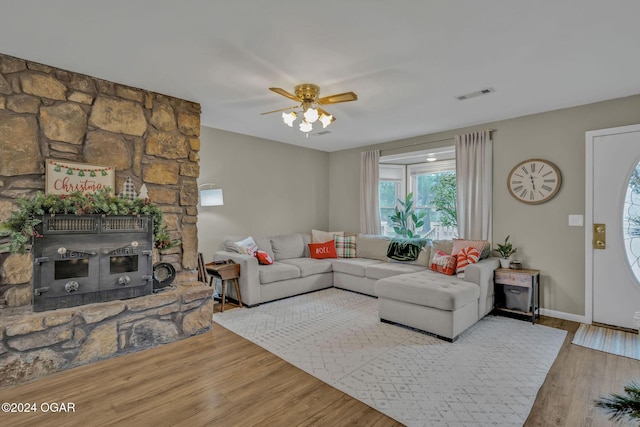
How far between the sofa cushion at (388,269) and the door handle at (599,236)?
6.55 ft

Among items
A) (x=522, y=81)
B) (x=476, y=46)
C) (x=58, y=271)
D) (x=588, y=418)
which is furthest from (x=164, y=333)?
(x=522, y=81)

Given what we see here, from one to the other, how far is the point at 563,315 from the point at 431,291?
191 cm

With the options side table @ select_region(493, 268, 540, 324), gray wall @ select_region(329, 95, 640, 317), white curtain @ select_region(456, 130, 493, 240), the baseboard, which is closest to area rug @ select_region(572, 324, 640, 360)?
the baseboard

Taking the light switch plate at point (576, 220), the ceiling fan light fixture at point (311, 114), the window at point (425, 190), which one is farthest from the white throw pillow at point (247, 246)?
the light switch plate at point (576, 220)

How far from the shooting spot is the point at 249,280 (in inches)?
171

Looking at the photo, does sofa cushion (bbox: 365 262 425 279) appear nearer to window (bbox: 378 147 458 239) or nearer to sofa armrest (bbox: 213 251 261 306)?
window (bbox: 378 147 458 239)

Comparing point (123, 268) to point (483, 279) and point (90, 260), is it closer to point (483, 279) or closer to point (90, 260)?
point (90, 260)

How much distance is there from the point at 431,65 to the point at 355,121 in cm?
178

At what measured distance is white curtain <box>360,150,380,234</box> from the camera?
19.6 ft

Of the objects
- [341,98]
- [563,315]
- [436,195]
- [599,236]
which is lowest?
[563,315]

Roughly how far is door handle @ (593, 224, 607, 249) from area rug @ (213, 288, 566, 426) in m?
1.07

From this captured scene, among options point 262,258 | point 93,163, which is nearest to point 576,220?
point 262,258

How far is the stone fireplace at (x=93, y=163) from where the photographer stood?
2586 millimetres

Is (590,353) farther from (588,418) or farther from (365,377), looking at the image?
(365,377)
